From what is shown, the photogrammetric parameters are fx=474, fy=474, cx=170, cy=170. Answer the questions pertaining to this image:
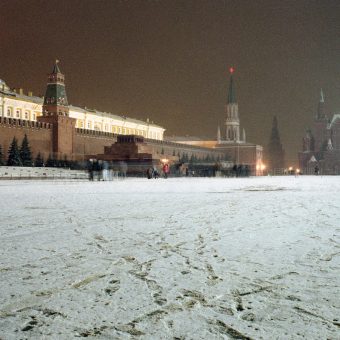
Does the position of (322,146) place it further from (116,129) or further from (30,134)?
(30,134)

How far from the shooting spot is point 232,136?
309 feet

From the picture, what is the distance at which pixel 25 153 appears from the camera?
33938 mm

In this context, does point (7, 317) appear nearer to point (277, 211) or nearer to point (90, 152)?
point (277, 211)

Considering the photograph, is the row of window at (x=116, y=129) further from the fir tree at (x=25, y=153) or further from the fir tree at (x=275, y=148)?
the fir tree at (x=275, y=148)

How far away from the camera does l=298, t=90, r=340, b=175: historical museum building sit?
263 ft

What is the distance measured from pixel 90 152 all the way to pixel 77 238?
1582 inches

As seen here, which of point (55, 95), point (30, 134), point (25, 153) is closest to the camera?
point (25, 153)

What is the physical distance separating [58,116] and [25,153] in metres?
7.69

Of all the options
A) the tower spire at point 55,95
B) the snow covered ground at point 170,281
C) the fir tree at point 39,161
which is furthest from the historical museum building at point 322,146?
the snow covered ground at point 170,281

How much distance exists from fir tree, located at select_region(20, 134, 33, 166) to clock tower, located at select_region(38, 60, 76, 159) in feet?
13.7

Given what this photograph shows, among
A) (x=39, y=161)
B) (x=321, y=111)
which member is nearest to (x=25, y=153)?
(x=39, y=161)

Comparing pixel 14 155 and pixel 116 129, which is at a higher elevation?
pixel 116 129

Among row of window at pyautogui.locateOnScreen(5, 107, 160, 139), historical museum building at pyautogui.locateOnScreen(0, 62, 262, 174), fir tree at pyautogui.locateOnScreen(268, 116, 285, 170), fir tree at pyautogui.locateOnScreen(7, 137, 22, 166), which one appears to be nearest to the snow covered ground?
fir tree at pyautogui.locateOnScreen(7, 137, 22, 166)

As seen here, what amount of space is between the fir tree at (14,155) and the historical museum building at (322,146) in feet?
185
